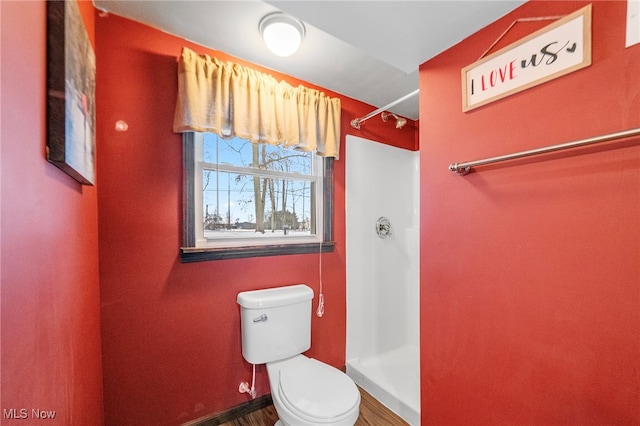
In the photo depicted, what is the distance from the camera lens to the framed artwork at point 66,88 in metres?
0.67

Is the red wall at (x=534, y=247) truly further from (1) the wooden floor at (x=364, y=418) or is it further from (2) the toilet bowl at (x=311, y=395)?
(1) the wooden floor at (x=364, y=418)

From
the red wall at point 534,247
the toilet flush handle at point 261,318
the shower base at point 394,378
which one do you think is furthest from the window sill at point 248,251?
the shower base at point 394,378

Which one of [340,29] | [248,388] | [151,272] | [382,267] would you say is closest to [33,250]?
[151,272]

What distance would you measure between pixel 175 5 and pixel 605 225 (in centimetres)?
190

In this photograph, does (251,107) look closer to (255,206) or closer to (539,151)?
(255,206)

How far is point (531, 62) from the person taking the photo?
931mm

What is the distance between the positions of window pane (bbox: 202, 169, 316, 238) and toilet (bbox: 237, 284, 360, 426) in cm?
42

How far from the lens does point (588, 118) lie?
0.82m

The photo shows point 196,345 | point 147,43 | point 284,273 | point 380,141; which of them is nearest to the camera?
point 147,43

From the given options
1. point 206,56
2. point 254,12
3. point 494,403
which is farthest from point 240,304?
point 254,12

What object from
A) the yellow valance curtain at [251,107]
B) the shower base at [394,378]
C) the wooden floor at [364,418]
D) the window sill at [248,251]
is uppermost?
the yellow valance curtain at [251,107]

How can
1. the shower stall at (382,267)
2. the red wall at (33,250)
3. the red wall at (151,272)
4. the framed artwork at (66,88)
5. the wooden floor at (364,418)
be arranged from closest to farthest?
the red wall at (33,250) → the framed artwork at (66,88) → the red wall at (151,272) → the wooden floor at (364,418) → the shower stall at (382,267)

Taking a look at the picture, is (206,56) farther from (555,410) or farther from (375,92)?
(555,410)

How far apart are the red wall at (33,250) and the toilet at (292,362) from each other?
77 cm
